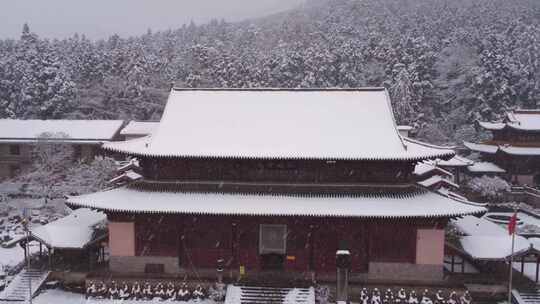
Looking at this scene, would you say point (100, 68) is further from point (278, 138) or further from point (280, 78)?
point (278, 138)

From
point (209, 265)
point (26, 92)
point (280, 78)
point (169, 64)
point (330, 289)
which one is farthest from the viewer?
point (169, 64)

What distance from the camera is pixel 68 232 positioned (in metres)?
23.9

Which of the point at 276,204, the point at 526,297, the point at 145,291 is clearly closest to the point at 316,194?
the point at 276,204

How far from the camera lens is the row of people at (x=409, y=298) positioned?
21.1 meters

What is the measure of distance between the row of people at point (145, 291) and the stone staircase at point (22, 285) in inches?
109

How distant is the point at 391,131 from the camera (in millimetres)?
23953

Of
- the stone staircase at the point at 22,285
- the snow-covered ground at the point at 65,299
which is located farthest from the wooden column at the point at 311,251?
the stone staircase at the point at 22,285

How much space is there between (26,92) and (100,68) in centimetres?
1266

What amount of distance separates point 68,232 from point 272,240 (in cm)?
1086

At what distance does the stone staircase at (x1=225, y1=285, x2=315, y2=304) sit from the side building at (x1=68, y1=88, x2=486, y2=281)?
132cm

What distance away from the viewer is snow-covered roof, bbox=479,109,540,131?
146 ft

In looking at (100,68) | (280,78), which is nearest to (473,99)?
(280,78)

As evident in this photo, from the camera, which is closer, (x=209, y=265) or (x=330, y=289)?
(x=330, y=289)

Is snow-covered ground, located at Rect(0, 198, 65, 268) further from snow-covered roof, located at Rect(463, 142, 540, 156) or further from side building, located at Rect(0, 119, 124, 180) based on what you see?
snow-covered roof, located at Rect(463, 142, 540, 156)
